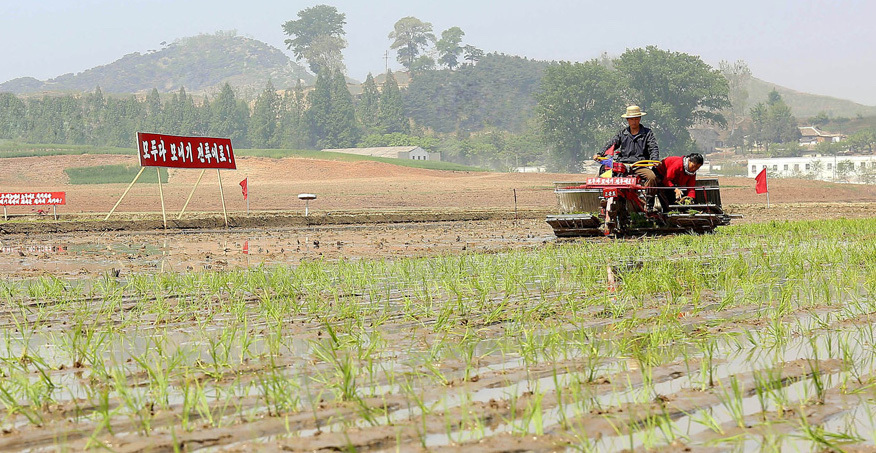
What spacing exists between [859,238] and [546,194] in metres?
36.9

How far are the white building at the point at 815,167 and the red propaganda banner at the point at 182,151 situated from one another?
308 ft

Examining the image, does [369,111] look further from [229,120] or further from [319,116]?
[229,120]

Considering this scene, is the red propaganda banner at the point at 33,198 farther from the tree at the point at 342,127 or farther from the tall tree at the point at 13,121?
the tall tree at the point at 13,121

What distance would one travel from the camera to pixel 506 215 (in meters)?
32.2

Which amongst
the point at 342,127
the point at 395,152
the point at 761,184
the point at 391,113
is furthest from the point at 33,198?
the point at 391,113

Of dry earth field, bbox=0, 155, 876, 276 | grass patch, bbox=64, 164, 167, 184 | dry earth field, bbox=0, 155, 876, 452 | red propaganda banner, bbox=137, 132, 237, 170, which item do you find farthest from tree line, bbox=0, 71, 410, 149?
dry earth field, bbox=0, 155, 876, 452

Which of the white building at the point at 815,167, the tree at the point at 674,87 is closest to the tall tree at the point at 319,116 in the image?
the tree at the point at 674,87

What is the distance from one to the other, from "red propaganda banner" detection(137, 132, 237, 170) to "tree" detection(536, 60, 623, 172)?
8672cm

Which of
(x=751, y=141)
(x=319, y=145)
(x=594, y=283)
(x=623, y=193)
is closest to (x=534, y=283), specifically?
(x=594, y=283)

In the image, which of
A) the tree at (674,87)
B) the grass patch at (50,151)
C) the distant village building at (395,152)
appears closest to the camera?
the grass patch at (50,151)

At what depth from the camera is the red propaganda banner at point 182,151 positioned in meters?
22.9

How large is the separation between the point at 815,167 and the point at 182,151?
105103 mm

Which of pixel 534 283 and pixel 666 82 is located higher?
pixel 666 82

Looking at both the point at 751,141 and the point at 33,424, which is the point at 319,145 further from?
the point at 33,424
